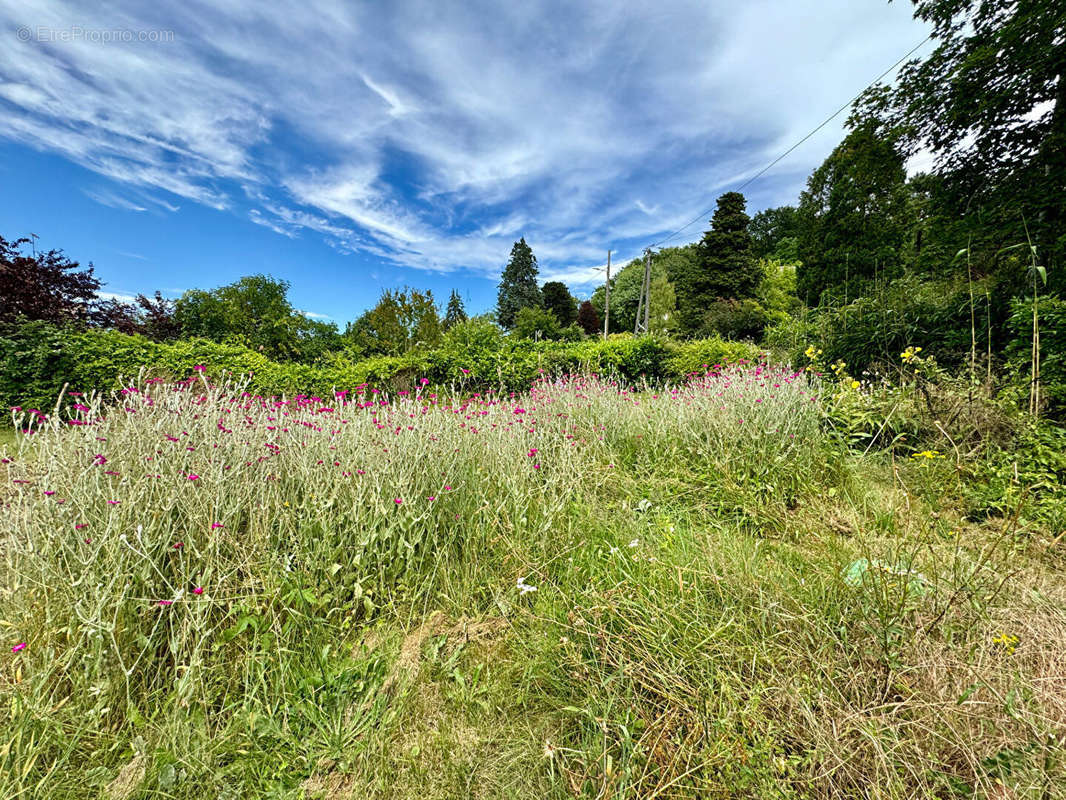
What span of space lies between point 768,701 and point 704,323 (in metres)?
24.1

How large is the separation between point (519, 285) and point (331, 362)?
3732 centimetres

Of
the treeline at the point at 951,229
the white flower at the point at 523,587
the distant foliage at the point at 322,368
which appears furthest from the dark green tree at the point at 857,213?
the white flower at the point at 523,587

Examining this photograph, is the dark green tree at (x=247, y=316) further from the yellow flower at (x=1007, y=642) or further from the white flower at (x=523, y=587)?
the yellow flower at (x=1007, y=642)

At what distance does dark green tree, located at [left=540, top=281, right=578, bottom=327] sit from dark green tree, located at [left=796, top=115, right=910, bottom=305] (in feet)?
113

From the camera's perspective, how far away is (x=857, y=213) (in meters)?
8.81

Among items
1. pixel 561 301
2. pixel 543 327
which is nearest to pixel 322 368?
pixel 543 327

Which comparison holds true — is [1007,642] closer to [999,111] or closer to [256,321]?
[999,111]

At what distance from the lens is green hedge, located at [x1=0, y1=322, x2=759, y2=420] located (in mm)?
6832

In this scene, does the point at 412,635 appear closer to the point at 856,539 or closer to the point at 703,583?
the point at 703,583

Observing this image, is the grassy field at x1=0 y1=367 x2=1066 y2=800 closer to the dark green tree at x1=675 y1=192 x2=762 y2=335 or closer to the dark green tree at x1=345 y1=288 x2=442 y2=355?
the dark green tree at x1=345 y1=288 x2=442 y2=355

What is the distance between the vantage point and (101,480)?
2193 mm

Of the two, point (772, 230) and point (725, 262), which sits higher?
point (772, 230)

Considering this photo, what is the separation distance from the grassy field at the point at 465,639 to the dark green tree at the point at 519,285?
42.2 meters

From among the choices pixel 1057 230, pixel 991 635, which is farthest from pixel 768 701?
pixel 1057 230
